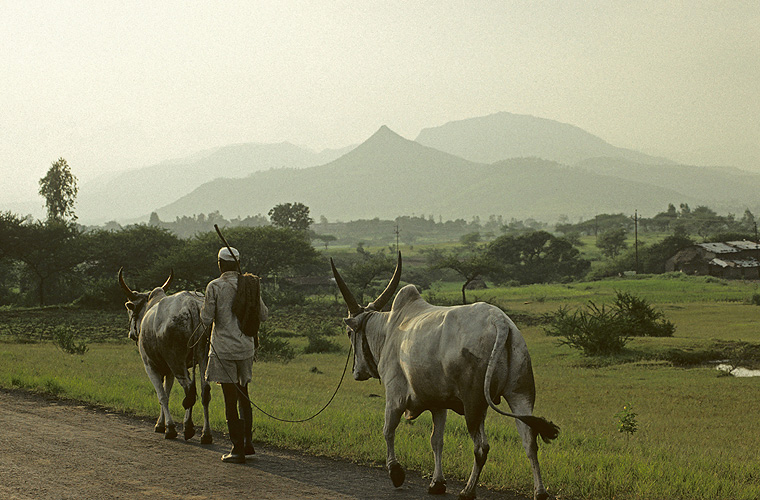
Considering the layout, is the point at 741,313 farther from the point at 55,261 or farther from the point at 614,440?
the point at 55,261

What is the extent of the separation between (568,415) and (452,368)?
33.7ft

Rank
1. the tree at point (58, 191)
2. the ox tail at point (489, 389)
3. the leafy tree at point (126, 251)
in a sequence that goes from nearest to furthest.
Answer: the ox tail at point (489, 389) < the leafy tree at point (126, 251) < the tree at point (58, 191)

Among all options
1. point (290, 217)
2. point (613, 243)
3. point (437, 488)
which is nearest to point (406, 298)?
point (437, 488)

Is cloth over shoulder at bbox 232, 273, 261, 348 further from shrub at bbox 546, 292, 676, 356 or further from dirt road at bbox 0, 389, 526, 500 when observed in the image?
shrub at bbox 546, 292, 676, 356

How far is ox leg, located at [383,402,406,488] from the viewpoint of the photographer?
325 inches

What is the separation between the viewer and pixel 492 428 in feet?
40.7

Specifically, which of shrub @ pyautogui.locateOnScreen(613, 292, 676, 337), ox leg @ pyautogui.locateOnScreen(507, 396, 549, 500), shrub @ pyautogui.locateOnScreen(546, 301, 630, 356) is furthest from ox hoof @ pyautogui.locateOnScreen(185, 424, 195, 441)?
shrub @ pyautogui.locateOnScreen(613, 292, 676, 337)

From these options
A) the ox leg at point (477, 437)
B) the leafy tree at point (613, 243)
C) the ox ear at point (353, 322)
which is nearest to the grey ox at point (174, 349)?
the ox ear at point (353, 322)

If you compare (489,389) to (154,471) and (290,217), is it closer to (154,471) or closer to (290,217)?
(154,471)

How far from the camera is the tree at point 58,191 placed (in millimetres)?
90750

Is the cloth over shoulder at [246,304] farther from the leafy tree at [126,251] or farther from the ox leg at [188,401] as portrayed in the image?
the leafy tree at [126,251]

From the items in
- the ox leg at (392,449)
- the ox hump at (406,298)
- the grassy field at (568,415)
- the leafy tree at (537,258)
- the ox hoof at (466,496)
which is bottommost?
the grassy field at (568,415)

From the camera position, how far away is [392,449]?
8.49 meters

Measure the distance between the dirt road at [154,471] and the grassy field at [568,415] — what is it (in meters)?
0.43
